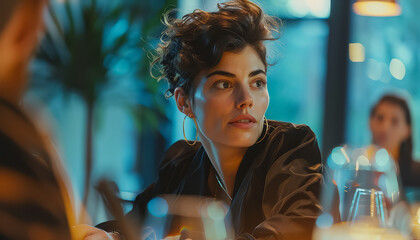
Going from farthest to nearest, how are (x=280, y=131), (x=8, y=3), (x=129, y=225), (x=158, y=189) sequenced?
(x=158, y=189)
(x=280, y=131)
(x=129, y=225)
(x=8, y=3)

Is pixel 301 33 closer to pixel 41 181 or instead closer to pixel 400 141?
pixel 400 141

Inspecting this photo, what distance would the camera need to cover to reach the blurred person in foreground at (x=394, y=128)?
300 cm

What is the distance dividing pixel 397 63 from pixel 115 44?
6.76 ft

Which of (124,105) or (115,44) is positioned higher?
(115,44)

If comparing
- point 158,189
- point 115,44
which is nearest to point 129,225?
point 158,189

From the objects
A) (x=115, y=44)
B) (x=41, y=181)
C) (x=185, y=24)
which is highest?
(x=115, y=44)

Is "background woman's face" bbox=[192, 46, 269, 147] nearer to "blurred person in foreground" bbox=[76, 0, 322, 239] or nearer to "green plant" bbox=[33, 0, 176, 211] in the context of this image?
"blurred person in foreground" bbox=[76, 0, 322, 239]

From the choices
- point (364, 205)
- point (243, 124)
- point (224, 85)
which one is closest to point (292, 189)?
point (243, 124)

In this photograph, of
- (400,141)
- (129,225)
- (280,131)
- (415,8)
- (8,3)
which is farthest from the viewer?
(415,8)

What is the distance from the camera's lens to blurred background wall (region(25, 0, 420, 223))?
3.76 metres

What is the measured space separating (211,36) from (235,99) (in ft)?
0.58

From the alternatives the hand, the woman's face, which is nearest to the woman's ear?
the hand

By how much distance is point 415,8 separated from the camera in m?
3.81

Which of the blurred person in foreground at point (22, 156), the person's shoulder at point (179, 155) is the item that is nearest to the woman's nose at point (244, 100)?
the person's shoulder at point (179, 155)
